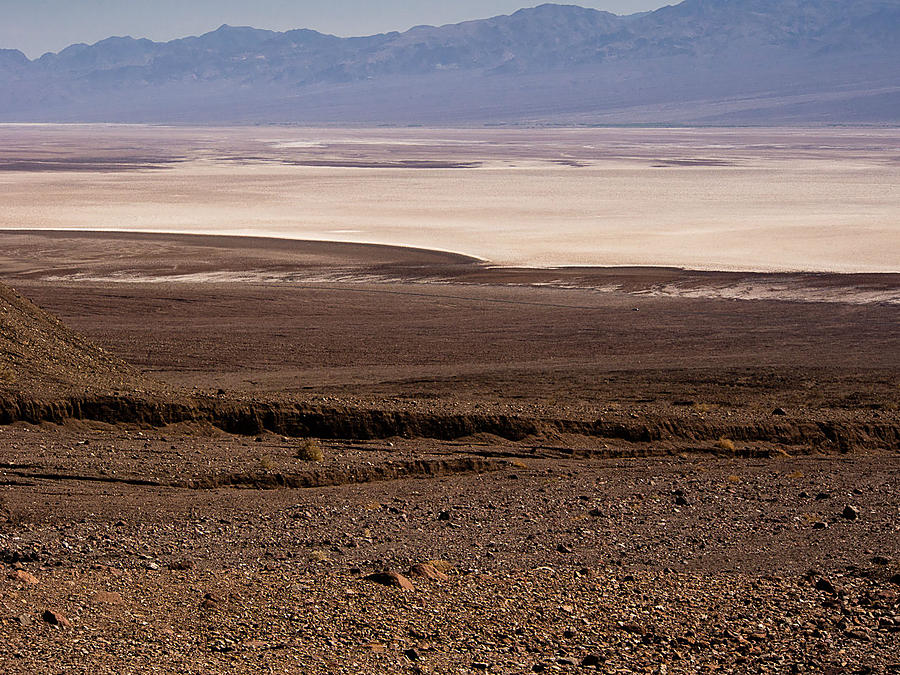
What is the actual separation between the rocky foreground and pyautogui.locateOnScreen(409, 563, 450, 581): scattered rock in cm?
2

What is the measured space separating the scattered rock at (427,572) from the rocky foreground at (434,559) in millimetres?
17

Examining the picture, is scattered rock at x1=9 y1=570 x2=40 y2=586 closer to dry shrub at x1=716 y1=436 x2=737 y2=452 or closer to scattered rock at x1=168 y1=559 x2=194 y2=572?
scattered rock at x1=168 y1=559 x2=194 y2=572

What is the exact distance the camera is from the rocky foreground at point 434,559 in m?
6.80

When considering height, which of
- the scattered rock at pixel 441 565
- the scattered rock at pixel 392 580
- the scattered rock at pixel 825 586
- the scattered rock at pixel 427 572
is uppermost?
the scattered rock at pixel 392 580

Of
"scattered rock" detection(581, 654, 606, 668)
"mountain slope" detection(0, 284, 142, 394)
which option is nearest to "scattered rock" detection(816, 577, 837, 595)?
"scattered rock" detection(581, 654, 606, 668)

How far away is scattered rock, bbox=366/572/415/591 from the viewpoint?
26.0 ft

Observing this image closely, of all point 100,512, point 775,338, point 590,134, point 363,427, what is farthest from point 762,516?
point 590,134

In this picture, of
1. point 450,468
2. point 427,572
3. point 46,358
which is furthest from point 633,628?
point 46,358

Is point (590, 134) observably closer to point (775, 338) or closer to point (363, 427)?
point (775, 338)

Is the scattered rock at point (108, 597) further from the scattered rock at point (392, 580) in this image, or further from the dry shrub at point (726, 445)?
the dry shrub at point (726, 445)

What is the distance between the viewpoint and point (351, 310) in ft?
86.4

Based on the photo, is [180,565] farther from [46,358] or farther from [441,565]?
[46,358]

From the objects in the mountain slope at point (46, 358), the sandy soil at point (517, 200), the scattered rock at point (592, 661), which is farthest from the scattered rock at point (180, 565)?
A: the sandy soil at point (517, 200)

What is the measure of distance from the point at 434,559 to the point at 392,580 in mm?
786
